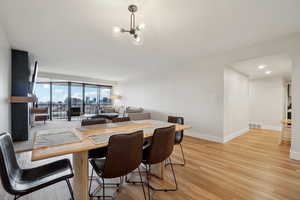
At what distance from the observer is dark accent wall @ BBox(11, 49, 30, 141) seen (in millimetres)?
3578

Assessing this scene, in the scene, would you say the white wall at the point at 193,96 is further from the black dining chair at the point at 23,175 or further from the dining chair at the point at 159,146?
the black dining chair at the point at 23,175

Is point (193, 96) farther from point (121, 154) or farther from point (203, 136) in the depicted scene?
point (121, 154)

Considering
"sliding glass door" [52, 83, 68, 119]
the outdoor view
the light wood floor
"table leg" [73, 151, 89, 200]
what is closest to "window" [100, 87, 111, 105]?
the outdoor view

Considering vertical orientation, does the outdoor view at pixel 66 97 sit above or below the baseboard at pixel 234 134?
above

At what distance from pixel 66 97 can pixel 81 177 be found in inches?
314

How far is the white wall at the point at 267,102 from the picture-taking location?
16.9ft

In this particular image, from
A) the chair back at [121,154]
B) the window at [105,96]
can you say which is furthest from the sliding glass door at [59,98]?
the chair back at [121,154]

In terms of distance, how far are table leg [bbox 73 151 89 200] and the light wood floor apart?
453 millimetres

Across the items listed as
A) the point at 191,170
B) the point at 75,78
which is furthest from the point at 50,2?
the point at 75,78

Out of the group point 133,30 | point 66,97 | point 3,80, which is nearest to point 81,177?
point 133,30

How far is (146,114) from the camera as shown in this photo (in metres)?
5.66

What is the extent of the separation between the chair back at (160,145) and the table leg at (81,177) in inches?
26.3

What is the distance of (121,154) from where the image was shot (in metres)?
1.22

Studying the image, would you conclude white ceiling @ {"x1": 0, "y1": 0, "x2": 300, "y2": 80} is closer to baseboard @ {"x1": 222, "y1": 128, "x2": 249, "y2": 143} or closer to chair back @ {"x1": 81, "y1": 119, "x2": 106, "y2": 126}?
chair back @ {"x1": 81, "y1": 119, "x2": 106, "y2": 126}
